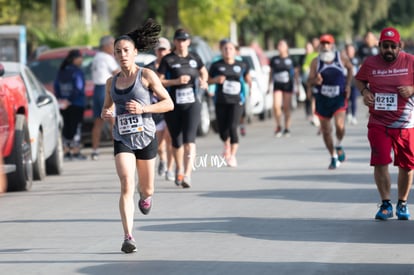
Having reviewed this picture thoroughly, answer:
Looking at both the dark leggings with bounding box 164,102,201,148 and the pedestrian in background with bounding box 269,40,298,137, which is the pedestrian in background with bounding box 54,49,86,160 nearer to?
the dark leggings with bounding box 164,102,201,148

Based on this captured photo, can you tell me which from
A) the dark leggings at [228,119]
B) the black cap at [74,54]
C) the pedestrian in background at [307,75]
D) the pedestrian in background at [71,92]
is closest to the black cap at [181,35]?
the dark leggings at [228,119]

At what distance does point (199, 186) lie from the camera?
1565 cm

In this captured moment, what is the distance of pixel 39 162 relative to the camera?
16812mm

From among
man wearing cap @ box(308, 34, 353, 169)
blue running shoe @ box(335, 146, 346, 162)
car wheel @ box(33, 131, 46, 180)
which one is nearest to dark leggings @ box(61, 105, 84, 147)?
car wheel @ box(33, 131, 46, 180)

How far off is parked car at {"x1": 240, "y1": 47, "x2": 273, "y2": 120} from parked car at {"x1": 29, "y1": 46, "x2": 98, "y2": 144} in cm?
543

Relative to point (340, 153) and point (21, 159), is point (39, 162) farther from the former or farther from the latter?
point (340, 153)

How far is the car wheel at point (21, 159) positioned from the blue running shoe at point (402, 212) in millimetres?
5065

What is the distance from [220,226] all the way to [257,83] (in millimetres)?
17917

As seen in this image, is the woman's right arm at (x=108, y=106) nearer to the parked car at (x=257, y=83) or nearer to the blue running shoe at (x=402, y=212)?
the blue running shoe at (x=402, y=212)

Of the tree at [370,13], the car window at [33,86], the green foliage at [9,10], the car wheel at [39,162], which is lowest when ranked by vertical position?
the tree at [370,13]

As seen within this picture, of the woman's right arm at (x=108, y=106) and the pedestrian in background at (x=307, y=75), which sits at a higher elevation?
the woman's right arm at (x=108, y=106)

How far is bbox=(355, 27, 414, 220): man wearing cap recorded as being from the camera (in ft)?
39.4

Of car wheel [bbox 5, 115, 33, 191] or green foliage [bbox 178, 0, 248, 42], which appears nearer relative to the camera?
car wheel [bbox 5, 115, 33, 191]

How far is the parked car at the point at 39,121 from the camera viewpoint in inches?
641
